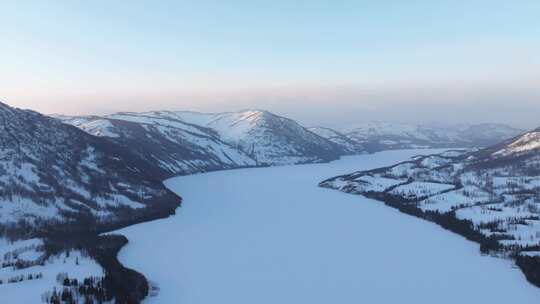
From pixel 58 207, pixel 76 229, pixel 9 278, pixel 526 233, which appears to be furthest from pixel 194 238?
pixel 526 233

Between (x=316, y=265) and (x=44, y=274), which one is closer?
→ (x=44, y=274)

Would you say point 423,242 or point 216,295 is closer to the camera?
point 216,295

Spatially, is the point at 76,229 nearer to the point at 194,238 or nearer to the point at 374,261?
the point at 194,238

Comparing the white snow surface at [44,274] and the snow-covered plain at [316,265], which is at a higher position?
the white snow surface at [44,274]

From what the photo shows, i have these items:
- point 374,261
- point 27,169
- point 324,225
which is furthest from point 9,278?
point 324,225

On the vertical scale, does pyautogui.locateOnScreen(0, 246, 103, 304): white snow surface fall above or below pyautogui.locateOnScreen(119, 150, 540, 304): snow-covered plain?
above

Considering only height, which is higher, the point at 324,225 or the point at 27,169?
the point at 27,169

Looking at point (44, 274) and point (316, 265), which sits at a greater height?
point (44, 274)

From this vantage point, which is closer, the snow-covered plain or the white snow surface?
the white snow surface

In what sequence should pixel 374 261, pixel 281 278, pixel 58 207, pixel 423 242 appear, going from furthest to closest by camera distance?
1. pixel 58 207
2. pixel 423 242
3. pixel 374 261
4. pixel 281 278

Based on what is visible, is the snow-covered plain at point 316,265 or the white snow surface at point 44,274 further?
the snow-covered plain at point 316,265

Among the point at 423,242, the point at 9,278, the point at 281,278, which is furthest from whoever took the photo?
the point at 423,242
